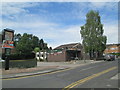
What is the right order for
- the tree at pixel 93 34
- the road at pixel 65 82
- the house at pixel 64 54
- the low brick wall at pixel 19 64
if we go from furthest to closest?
the tree at pixel 93 34
the house at pixel 64 54
the low brick wall at pixel 19 64
the road at pixel 65 82

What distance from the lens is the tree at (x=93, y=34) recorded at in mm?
39625

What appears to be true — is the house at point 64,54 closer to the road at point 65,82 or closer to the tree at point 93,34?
the tree at point 93,34

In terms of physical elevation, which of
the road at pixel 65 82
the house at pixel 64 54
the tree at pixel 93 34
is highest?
the tree at pixel 93 34

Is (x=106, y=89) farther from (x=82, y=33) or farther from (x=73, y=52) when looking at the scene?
(x=82, y=33)

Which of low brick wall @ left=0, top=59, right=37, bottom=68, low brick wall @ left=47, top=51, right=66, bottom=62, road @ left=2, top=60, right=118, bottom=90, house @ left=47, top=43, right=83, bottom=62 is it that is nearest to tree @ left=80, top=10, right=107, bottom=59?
house @ left=47, top=43, right=83, bottom=62

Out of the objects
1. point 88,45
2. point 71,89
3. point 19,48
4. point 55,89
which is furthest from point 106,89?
point 19,48

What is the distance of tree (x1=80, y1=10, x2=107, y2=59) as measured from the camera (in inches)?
1560

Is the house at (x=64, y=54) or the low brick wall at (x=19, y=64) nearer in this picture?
the low brick wall at (x=19, y=64)

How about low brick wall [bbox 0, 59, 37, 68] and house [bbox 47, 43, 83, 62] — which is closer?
low brick wall [bbox 0, 59, 37, 68]

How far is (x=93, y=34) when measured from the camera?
4025 cm

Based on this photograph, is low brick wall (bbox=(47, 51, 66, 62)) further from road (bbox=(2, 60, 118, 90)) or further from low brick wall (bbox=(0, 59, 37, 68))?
road (bbox=(2, 60, 118, 90))

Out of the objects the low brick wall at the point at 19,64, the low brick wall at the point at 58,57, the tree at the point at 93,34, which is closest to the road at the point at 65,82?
the low brick wall at the point at 19,64

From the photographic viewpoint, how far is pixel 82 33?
42562 mm

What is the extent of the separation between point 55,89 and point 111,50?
91997 mm
